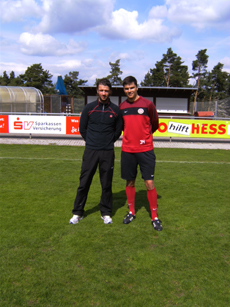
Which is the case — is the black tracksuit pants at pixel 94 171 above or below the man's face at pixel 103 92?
below

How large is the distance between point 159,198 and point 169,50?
6037 cm

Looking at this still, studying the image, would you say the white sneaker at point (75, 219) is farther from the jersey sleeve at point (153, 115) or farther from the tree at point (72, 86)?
the tree at point (72, 86)

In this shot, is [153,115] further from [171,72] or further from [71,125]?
[171,72]

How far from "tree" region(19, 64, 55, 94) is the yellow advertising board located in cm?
5888

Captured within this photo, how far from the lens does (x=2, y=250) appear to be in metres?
3.17

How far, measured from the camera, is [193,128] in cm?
1451

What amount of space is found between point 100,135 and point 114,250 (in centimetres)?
150

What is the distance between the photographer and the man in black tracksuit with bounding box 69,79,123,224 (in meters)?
3.84

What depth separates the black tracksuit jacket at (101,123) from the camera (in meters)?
3.85

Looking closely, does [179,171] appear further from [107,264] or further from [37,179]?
[107,264]

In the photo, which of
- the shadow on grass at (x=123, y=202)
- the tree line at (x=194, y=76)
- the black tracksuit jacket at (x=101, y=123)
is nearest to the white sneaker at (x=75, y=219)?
the shadow on grass at (x=123, y=202)

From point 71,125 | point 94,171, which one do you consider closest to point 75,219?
point 94,171

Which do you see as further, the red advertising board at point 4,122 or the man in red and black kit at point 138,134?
the red advertising board at point 4,122

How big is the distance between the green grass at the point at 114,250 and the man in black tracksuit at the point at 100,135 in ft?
1.68
